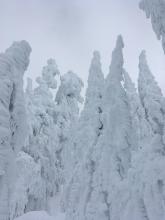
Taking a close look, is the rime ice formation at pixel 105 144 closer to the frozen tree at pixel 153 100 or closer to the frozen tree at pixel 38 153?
the frozen tree at pixel 153 100

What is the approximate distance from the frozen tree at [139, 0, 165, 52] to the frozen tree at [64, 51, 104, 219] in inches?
236

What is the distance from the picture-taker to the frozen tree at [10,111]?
748 cm

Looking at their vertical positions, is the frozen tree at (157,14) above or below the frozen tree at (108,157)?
above

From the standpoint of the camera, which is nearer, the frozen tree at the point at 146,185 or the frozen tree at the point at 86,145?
the frozen tree at the point at 146,185

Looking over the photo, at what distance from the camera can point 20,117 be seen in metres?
8.38

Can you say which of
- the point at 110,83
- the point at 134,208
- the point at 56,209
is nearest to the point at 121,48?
the point at 110,83

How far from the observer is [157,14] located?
35.7 feet

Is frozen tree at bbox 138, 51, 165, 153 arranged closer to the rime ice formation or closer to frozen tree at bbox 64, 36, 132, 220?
the rime ice formation

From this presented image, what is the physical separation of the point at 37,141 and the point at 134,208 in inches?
871

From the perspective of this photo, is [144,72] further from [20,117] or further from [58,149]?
[58,149]

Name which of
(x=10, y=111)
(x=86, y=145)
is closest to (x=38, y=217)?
(x=86, y=145)

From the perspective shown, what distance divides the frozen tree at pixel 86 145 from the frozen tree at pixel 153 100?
8.38 feet

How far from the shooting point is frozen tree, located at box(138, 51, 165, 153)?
487 inches

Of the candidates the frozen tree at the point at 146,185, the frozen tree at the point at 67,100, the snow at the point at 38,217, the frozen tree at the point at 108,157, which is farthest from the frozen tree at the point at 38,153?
the frozen tree at the point at 146,185
